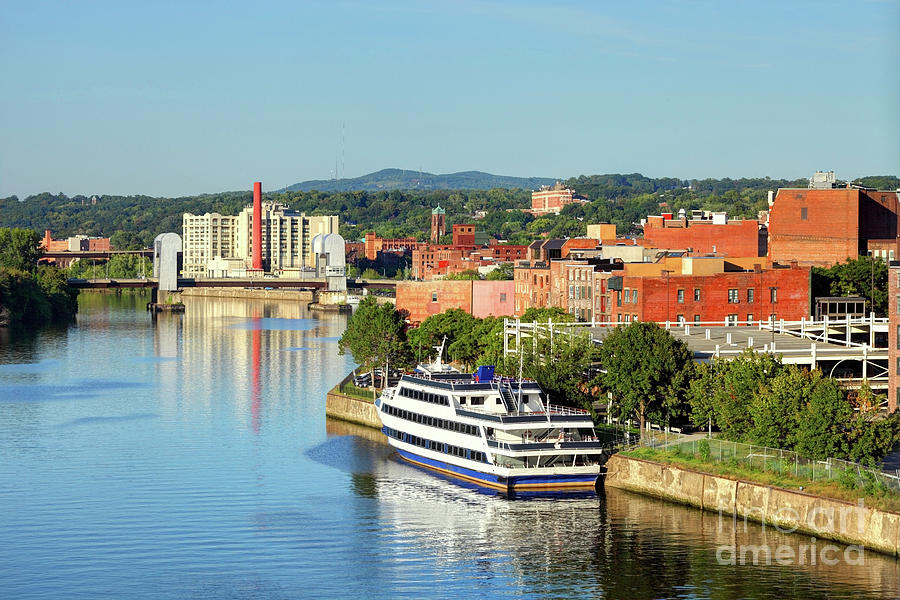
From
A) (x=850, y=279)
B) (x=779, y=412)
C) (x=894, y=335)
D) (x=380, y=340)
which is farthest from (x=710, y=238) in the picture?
(x=779, y=412)

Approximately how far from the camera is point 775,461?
54188 mm

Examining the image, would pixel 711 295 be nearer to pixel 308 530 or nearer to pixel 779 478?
pixel 779 478

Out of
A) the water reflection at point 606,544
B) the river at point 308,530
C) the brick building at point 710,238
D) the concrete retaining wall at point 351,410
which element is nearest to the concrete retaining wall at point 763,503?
the water reflection at point 606,544

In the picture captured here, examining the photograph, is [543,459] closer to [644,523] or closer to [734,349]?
[644,523]

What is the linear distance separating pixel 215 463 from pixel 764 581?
99.0 ft

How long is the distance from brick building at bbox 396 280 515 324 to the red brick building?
2284 centimetres

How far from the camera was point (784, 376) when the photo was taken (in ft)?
194

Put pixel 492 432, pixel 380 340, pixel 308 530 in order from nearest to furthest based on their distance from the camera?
pixel 308 530, pixel 492 432, pixel 380 340

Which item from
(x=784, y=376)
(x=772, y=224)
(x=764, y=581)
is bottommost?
(x=764, y=581)

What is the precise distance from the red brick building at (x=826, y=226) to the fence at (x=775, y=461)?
55.5 meters

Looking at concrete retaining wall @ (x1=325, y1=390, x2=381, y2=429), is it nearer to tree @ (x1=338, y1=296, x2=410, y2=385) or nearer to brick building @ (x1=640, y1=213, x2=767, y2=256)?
tree @ (x1=338, y1=296, x2=410, y2=385)

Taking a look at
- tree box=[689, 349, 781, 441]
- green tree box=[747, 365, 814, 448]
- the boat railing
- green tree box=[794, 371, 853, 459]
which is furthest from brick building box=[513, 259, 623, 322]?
green tree box=[794, 371, 853, 459]

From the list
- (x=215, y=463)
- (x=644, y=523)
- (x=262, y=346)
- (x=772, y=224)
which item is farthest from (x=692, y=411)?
(x=262, y=346)

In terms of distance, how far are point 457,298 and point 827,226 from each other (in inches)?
1391
